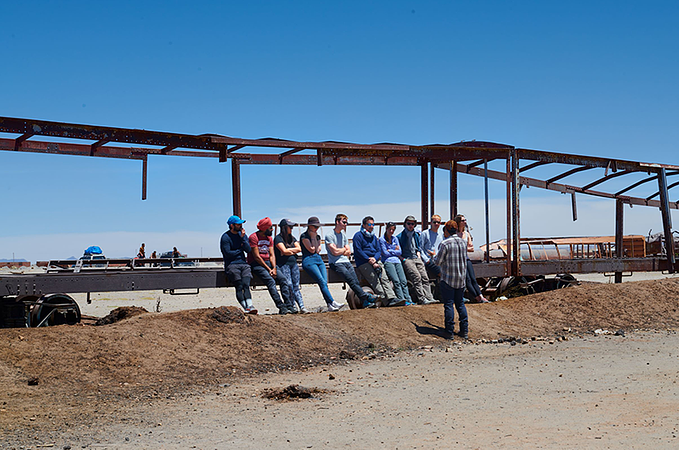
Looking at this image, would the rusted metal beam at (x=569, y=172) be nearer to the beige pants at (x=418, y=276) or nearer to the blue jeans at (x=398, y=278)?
the beige pants at (x=418, y=276)

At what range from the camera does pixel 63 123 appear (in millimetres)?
11320

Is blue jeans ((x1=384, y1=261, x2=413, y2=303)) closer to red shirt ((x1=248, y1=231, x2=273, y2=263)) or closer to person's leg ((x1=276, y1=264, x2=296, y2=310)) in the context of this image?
person's leg ((x1=276, y1=264, x2=296, y2=310))

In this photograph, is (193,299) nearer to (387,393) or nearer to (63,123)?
(63,123)

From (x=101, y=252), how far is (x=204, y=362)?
7.59m

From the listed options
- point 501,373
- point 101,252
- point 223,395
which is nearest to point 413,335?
point 501,373

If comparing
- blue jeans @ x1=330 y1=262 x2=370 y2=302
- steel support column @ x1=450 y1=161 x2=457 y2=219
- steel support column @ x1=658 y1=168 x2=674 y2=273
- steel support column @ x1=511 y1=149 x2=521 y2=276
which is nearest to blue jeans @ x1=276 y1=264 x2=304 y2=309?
blue jeans @ x1=330 y1=262 x2=370 y2=302

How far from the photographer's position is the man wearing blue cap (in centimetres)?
1195

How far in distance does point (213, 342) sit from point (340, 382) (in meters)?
2.34

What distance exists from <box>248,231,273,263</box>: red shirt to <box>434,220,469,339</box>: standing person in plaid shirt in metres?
3.01

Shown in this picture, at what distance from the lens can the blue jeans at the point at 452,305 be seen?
11766mm

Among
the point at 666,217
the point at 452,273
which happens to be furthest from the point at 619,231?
the point at 452,273

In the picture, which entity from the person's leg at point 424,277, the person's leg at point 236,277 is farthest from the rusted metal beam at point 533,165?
the person's leg at point 236,277

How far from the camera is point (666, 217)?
18406 mm

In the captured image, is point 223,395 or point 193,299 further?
point 193,299
